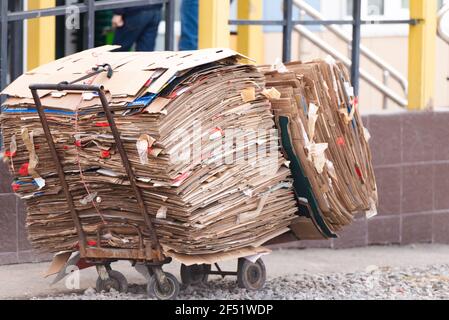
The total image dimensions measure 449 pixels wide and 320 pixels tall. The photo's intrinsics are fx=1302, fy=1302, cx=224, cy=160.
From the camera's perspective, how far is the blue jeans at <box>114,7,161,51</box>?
35.5 ft

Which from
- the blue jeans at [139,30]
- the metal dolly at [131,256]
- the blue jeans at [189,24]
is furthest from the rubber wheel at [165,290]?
the blue jeans at [139,30]

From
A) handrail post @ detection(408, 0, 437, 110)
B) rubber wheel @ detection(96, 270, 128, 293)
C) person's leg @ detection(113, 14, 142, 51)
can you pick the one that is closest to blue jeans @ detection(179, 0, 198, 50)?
person's leg @ detection(113, 14, 142, 51)

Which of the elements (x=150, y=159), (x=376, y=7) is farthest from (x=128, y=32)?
(x=376, y=7)

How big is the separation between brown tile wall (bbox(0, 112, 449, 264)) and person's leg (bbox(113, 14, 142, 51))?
2060 mm

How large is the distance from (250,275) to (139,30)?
11.2ft

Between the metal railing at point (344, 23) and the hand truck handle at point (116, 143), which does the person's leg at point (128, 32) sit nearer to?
the metal railing at point (344, 23)

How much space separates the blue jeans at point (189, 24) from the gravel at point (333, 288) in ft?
8.07

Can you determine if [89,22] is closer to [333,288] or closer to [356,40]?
[356,40]

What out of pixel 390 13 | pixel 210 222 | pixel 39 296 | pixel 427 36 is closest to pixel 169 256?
pixel 210 222

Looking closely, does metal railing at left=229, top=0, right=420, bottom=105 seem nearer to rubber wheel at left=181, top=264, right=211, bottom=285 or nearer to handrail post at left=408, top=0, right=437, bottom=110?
handrail post at left=408, top=0, right=437, bottom=110

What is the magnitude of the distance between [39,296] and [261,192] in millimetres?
1604

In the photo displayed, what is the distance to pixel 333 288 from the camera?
8.68 m

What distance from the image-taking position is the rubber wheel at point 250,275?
8.09 meters

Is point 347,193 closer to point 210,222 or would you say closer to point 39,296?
point 210,222
